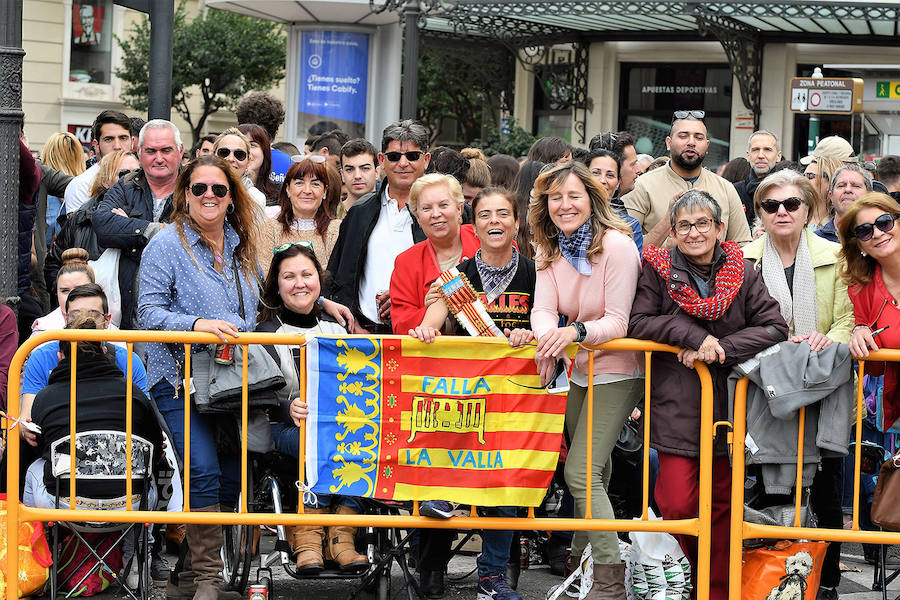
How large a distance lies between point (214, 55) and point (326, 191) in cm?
2057

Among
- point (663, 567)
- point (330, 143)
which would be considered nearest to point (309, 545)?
point (663, 567)

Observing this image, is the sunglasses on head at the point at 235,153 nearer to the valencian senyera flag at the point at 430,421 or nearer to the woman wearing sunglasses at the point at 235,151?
the woman wearing sunglasses at the point at 235,151

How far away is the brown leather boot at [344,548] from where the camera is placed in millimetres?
5965

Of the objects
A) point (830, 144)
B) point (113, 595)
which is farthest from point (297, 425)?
point (830, 144)

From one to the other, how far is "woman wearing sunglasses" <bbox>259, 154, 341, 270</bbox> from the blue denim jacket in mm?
1353

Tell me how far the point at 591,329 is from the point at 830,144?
4960 mm

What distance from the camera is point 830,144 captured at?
9.75 metres

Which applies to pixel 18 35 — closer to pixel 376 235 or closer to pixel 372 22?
pixel 376 235

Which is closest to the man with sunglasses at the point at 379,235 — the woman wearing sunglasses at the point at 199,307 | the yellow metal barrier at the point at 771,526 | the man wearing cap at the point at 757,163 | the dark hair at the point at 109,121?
the woman wearing sunglasses at the point at 199,307

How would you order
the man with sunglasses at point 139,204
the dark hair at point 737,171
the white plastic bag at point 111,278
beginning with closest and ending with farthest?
1. the man with sunglasses at point 139,204
2. the white plastic bag at point 111,278
3. the dark hair at point 737,171

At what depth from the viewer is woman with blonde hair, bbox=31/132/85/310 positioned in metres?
9.12

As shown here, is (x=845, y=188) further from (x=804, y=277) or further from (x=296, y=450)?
(x=296, y=450)

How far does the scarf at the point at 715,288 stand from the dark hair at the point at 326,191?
2.50m

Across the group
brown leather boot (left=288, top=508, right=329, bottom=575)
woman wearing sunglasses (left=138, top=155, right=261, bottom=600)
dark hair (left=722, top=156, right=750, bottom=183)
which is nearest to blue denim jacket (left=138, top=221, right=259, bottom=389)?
woman wearing sunglasses (left=138, top=155, right=261, bottom=600)
